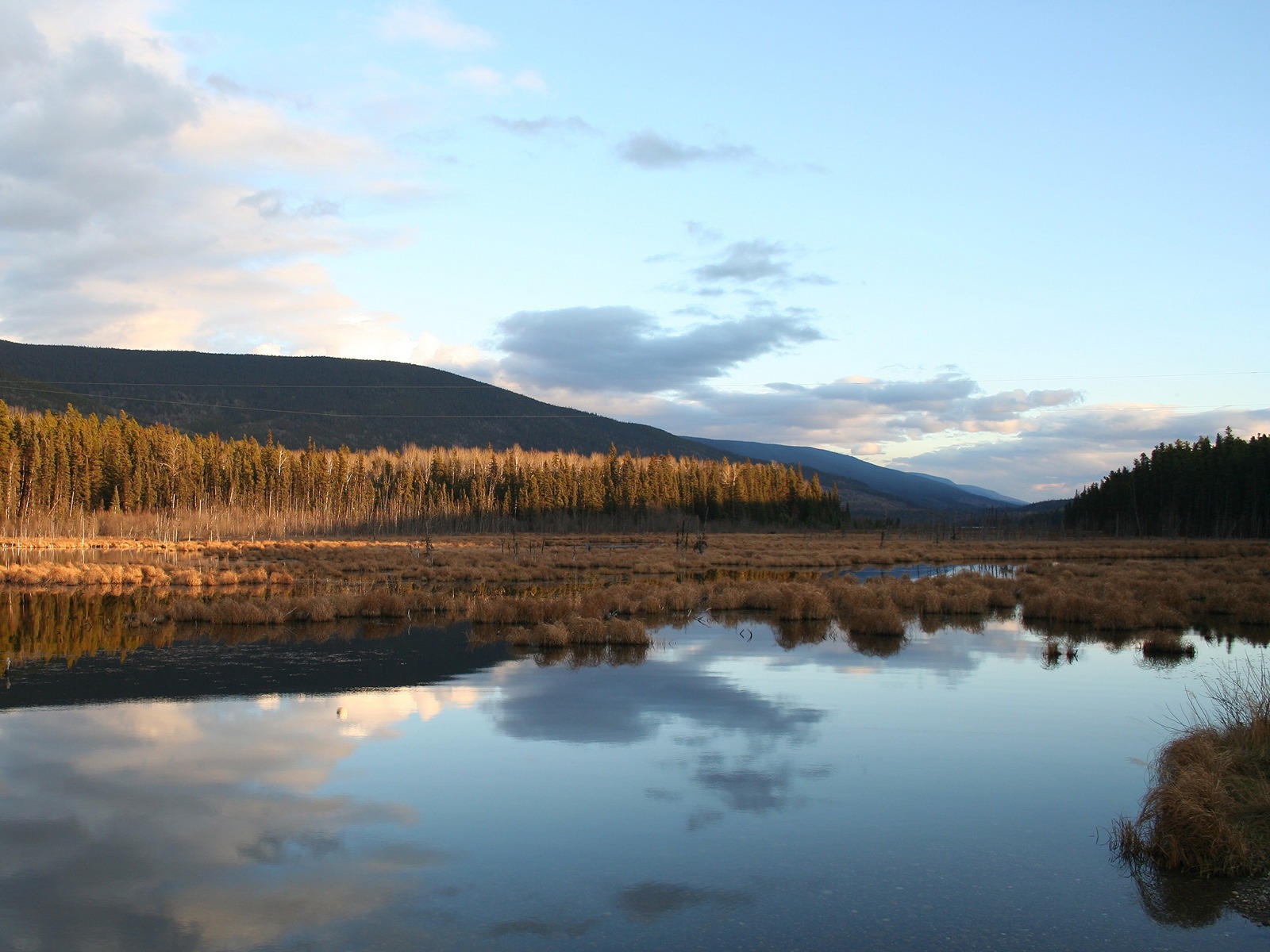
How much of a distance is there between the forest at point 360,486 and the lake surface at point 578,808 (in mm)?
66603

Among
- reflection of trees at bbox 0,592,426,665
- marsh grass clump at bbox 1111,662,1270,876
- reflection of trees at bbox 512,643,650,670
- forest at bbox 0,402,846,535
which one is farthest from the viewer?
forest at bbox 0,402,846,535

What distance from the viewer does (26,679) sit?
15.2 meters

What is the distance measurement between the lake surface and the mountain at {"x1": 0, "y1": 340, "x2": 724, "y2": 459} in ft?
479

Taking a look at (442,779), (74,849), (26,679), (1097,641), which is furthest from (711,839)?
(1097,641)

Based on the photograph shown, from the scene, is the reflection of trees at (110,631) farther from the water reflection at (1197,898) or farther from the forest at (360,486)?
the forest at (360,486)

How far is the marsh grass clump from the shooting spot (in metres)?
7.56

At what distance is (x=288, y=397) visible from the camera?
176 metres

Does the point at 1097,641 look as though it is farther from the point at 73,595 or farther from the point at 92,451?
Answer: the point at 92,451

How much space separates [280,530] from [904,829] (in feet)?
257

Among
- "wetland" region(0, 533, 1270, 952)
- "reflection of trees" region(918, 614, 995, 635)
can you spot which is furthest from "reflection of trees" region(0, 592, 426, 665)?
"reflection of trees" region(918, 614, 995, 635)

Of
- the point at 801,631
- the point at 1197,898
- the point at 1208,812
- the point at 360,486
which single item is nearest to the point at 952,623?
the point at 801,631

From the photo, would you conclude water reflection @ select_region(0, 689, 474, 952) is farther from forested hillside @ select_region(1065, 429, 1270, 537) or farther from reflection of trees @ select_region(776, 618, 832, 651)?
forested hillside @ select_region(1065, 429, 1270, 537)

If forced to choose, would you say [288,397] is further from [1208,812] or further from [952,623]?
[1208,812]

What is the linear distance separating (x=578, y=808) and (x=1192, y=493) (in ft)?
298
